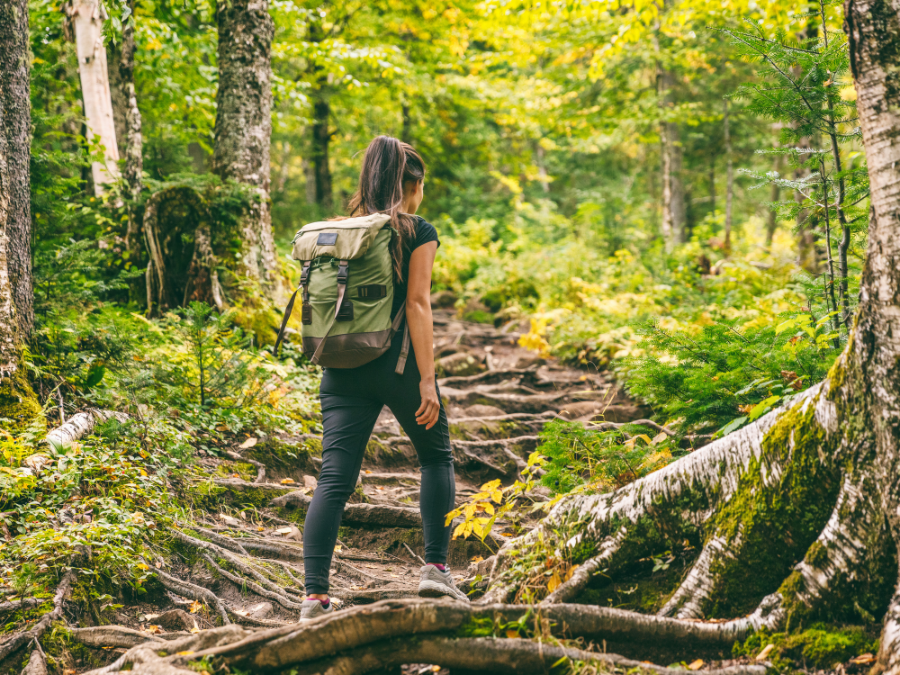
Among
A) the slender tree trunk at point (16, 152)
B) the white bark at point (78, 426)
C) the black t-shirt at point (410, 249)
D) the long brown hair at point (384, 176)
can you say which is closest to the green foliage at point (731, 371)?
the black t-shirt at point (410, 249)

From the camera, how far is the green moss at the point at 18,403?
388 cm

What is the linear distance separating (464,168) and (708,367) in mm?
18033

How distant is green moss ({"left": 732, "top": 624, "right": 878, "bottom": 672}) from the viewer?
2107mm

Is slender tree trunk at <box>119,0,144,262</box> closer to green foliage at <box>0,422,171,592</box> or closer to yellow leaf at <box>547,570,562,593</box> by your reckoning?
green foliage at <box>0,422,171,592</box>

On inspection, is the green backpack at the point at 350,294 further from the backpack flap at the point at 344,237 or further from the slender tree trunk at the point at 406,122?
the slender tree trunk at the point at 406,122

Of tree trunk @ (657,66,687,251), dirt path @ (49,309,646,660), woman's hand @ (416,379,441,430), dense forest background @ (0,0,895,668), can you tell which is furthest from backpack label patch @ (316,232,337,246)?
tree trunk @ (657,66,687,251)

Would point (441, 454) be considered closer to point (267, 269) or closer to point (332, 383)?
point (332, 383)

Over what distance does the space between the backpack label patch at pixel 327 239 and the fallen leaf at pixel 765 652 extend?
2479 mm

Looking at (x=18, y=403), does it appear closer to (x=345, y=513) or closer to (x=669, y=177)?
(x=345, y=513)

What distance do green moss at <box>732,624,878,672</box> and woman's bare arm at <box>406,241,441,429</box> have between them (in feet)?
5.56

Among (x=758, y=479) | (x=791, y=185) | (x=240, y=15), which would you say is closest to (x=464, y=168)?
(x=240, y=15)

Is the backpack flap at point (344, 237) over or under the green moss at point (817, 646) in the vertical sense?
over

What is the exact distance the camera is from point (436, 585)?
9.91 feet

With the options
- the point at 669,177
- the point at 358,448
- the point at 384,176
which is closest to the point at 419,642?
the point at 358,448
